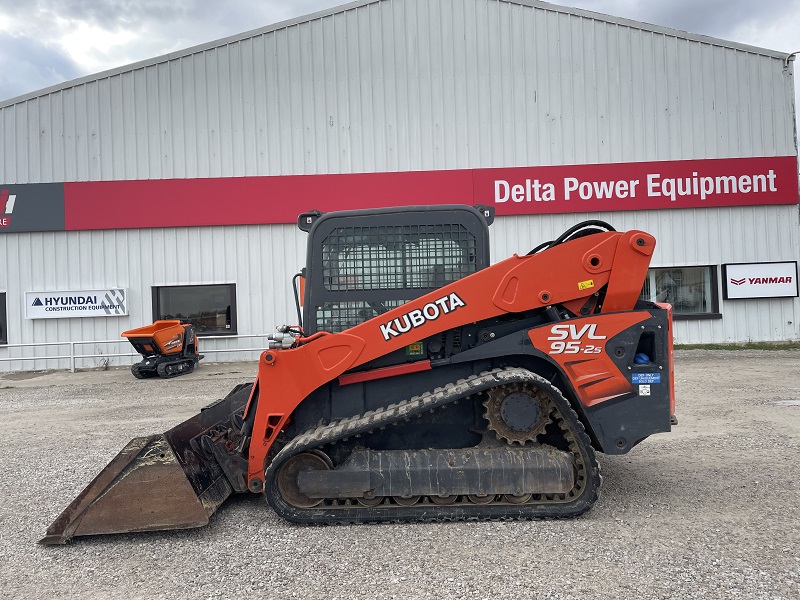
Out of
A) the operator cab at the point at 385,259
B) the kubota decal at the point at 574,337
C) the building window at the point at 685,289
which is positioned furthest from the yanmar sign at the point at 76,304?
the building window at the point at 685,289

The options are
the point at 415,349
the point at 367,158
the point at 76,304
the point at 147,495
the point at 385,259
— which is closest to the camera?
the point at 147,495

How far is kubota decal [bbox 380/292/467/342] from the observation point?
13.5 ft

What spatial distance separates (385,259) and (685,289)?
41.6 feet

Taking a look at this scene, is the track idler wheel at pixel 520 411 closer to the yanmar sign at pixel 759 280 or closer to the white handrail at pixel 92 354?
the white handrail at pixel 92 354

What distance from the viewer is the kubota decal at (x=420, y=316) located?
4.11m

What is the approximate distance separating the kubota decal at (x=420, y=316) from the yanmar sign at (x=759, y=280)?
42.5ft

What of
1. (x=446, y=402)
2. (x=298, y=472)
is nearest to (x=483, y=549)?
(x=446, y=402)

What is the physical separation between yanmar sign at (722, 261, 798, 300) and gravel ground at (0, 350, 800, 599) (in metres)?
10.0

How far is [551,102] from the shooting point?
1449 centimetres

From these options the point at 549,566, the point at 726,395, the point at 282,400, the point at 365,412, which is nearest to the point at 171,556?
the point at 282,400

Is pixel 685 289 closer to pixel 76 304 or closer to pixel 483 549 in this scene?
pixel 483 549

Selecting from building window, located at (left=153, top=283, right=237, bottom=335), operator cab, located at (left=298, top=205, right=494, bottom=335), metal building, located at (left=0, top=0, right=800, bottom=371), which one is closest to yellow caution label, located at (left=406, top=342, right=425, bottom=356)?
operator cab, located at (left=298, top=205, right=494, bottom=335)

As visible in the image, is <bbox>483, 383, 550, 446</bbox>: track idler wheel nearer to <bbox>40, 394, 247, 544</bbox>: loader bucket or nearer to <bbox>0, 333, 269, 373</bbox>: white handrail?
<bbox>40, 394, 247, 544</bbox>: loader bucket

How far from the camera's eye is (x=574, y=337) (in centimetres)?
406
